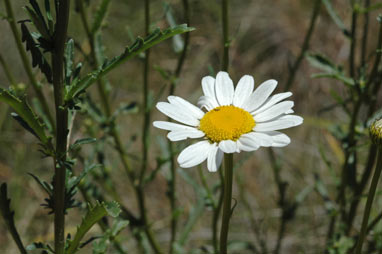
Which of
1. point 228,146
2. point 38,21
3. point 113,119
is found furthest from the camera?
point 113,119

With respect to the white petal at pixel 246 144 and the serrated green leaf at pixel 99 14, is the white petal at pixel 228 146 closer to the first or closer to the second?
the white petal at pixel 246 144

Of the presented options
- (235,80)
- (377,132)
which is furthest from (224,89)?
(235,80)

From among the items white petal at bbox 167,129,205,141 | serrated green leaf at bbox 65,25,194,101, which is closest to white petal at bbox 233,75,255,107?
white petal at bbox 167,129,205,141

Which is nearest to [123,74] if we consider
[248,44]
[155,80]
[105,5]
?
[155,80]

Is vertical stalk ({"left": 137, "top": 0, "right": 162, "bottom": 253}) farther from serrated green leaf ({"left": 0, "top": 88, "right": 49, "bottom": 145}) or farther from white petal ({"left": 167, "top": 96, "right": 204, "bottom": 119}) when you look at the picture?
serrated green leaf ({"left": 0, "top": 88, "right": 49, "bottom": 145})

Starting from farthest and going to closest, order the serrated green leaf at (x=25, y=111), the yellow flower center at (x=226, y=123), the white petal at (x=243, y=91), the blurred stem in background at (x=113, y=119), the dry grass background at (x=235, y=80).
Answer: the dry grass background at (x=235, y=80) → the blurred stem in background at (x=113, y=119) → the white petal at (x=243, y=91) → the yellow flower center at (x=226, y=123) → the serrated green leaf at (x=25, y=111)

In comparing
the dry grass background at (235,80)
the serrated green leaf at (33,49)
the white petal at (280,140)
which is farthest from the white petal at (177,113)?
the dry grass background at (235,80)

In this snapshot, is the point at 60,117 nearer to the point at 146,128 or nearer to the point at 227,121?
the point at 227,121
